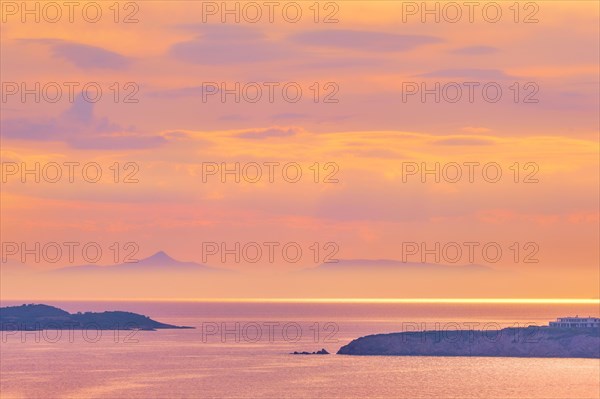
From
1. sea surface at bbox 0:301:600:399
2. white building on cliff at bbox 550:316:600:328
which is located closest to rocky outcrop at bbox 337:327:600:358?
sea surface at bbox 0:301:600:399

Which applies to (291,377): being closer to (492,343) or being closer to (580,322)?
(492,343)

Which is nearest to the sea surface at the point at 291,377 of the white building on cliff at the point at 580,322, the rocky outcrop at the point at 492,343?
the rocky outcrop at the point at 492,343

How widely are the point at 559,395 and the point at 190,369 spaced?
61.8m

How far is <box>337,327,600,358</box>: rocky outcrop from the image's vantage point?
172875mm

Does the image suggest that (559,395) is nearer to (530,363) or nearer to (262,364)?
(530,363)

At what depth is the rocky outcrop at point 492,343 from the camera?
17288 cm

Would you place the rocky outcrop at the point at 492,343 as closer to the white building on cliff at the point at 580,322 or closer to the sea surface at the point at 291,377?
the sea surface at the point at 291,377

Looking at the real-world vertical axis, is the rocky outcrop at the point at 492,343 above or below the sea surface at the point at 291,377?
above

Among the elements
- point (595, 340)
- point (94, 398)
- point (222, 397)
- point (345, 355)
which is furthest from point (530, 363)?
point (94, 398)

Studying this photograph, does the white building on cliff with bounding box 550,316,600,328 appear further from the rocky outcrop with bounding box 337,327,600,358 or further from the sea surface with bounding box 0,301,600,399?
the sea surface with bounding box 0,301,600,399

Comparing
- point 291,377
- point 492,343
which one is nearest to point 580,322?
point 492,343

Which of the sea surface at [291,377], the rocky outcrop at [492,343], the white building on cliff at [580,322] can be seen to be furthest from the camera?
the white building on cliff at [580,322]

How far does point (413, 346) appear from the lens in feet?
592

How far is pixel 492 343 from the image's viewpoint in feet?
602
